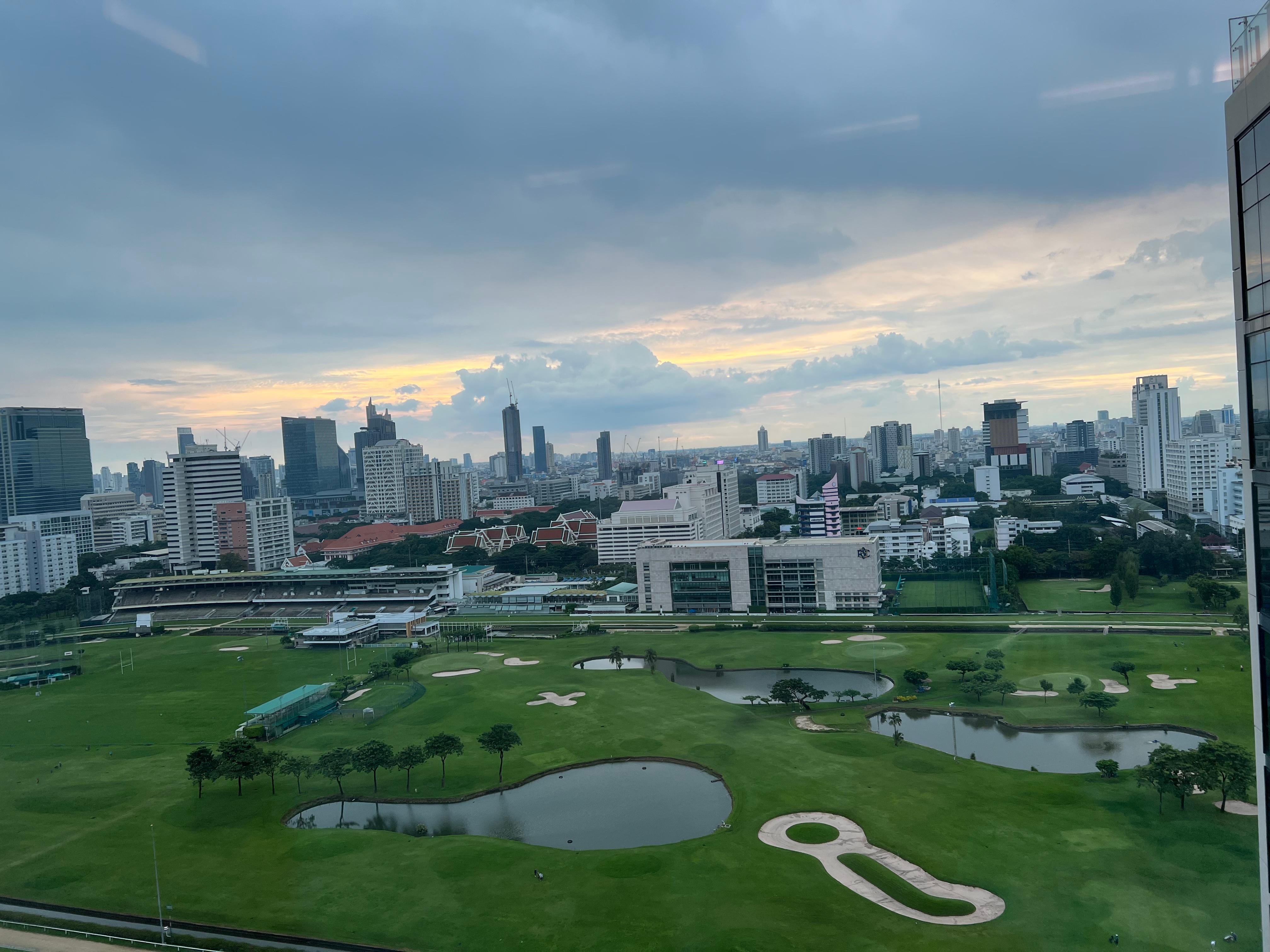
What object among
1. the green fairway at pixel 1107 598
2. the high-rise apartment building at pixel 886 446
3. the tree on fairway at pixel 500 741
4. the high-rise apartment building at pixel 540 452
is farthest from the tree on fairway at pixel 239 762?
the high-rise apartment building at pixel 540 452

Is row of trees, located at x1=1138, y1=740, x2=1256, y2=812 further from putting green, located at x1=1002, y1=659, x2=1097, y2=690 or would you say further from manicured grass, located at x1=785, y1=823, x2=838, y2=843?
putting green, located at x1=1002, y1=659, x2=1097, y2=690

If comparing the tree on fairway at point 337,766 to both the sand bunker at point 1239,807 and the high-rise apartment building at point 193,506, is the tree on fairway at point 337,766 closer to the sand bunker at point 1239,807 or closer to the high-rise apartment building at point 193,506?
the sand bunker at point 1239,807

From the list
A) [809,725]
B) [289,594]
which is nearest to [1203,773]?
[809,725]

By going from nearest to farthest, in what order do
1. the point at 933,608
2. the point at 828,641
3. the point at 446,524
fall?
the point at 828,641 → the point at 933,608 → the point at 446,524

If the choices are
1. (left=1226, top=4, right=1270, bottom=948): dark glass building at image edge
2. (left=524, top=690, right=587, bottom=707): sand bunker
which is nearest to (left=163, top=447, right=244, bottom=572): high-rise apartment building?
(left=524, top=690, right=587, bottom=707): sand bunker

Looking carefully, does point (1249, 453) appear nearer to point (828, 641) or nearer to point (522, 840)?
point (522, 840)

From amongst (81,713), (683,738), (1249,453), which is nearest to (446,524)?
(81,713)
